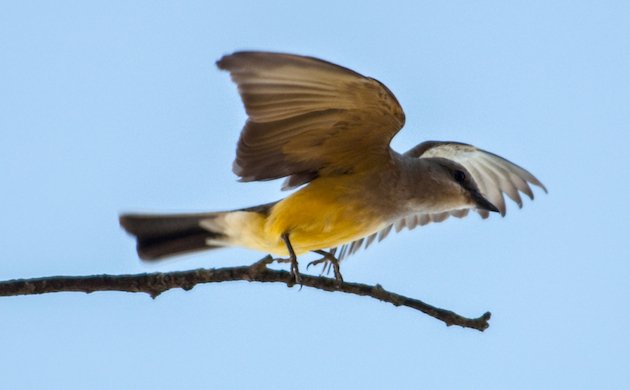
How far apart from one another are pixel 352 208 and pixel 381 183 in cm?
32

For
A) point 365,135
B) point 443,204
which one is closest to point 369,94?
point 365,135

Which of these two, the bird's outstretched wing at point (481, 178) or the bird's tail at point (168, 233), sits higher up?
the bird's outstretched wing at point (481, 178)

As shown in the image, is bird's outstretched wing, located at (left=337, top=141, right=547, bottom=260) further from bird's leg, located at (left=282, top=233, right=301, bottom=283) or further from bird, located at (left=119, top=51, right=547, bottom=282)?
bird's leg, located at (left=282, top=233, right=301, bottom=283)

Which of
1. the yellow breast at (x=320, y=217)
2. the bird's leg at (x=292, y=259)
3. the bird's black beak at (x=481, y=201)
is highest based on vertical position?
the bird's black beak at (x=481, y=201)

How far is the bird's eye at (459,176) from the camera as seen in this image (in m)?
6.14

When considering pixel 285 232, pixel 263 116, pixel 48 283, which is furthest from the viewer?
pixel 285 232

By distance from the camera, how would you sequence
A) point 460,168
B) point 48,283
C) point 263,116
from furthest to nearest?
point 460,168, point 263,116, point 48,283

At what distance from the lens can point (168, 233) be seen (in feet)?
19.1

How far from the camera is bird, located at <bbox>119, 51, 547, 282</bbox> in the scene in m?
4.93

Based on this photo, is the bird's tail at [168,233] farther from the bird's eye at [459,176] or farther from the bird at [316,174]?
the bird's eye at [459,176]

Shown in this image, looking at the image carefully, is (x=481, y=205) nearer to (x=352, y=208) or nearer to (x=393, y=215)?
(x=393, y=215)

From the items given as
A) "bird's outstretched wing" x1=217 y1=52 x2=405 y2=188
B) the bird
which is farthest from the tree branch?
"bird's outstretched wing" x1=217 y1=52 x2=405 y2=188

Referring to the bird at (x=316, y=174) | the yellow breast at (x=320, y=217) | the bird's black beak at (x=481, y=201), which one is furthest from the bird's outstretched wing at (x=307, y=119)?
the bird's black beak at (x=481, y=201)

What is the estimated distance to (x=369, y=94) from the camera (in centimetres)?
507
